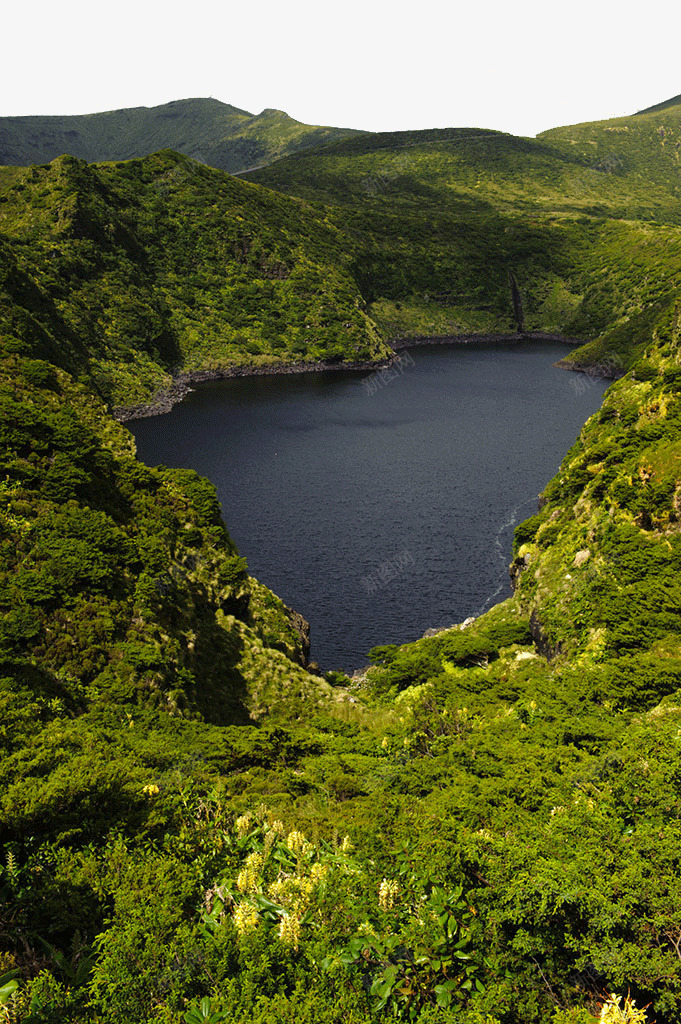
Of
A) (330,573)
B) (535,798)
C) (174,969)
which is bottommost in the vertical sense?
(330,573)

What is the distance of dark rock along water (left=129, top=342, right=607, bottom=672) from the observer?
80812mm

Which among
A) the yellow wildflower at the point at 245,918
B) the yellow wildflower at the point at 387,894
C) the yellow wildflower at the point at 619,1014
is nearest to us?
the yellow wildflower at the point at 619,1014

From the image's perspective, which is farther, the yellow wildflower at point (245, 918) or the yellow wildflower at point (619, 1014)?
the yellow wildflower at point (245, 918)

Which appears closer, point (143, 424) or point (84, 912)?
point (84, 912)

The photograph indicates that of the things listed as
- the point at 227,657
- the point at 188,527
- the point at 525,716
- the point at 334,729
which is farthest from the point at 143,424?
the point at 525,716

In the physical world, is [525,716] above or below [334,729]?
above

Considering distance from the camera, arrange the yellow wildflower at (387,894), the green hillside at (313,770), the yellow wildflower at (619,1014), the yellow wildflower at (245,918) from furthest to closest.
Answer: the yellow wildflower at (387,894) → the yellow wildflower at (245,918) → the green hillside at (313,770) → the yellow wildflower at (619,1014)

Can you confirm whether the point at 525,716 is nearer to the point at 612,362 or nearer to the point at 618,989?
the point at 618,989

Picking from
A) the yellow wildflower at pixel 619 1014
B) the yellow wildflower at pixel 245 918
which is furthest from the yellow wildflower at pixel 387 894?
the yellow wildflower at pixel 619 1014

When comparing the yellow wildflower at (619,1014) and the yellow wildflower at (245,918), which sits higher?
the yellow wildflower at (619,1014)

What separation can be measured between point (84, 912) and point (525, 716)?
2649cm

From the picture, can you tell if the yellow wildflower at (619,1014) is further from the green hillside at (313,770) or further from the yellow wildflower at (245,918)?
the yellow wildflower at (245,918)

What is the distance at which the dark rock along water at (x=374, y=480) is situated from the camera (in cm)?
8081

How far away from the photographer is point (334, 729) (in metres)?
44.9
